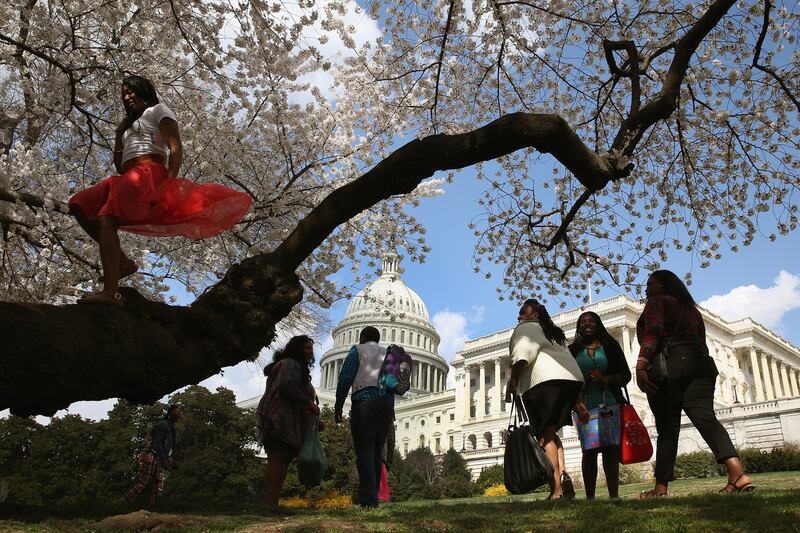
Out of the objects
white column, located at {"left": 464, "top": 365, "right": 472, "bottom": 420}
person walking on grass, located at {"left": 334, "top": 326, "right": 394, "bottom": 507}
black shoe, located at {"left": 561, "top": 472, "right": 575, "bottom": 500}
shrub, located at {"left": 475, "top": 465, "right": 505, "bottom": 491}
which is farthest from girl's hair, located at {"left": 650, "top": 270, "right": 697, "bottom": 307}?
white column, located at {"left": 464, "top": 365, "right": 472, "bottom": 420}

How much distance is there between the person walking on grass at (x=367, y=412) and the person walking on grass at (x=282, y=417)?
37 centimetres

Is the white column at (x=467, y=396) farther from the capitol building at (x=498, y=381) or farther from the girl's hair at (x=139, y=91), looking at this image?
the girl's hair at (x=139, y=91)

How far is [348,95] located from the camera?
1146 cm

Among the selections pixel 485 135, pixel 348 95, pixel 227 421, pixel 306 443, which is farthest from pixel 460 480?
pixel 485 135

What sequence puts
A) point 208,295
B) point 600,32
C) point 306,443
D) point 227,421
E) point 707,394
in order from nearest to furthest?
1. point 208,295
2. point 707,394
3. point 306,443
4. point 600,32
5. point 227,421

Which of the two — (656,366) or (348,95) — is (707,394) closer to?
(656,366)

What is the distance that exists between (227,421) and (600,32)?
85.9 feet

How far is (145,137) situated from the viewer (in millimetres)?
4109

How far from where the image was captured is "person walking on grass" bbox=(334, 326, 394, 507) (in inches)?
246

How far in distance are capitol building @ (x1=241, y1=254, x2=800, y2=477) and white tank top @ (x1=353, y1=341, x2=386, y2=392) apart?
29.0m

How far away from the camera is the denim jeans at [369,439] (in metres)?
6.25

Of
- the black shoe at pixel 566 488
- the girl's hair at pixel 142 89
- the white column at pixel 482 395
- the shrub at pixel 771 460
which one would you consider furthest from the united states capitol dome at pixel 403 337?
the girl's hair at pixel 142 89

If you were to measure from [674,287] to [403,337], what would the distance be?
88.2 meters

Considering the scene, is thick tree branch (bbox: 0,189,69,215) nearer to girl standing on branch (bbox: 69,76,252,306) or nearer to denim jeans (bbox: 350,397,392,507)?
girl standing on branch (bbox: 69,76,252,306)
